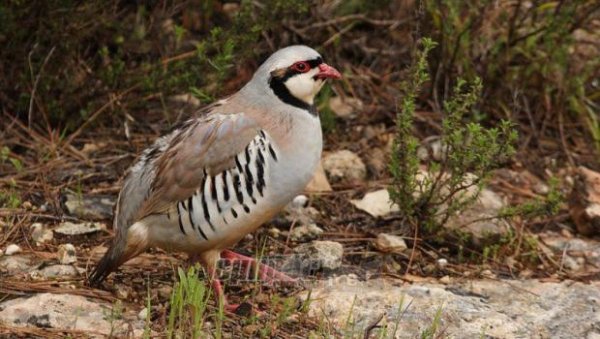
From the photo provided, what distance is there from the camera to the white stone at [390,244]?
5.30 m

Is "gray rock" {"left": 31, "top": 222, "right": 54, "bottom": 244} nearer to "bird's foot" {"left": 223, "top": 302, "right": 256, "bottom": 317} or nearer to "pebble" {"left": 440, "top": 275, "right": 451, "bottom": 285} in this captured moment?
"bird's foot" {"left": 223, "top": 302, "right": 256, "bottom": 317}

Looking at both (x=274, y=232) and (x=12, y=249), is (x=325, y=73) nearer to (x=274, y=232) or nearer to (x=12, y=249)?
(x=274, y=232)

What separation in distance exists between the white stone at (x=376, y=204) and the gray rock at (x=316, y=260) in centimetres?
66

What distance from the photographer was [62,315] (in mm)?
4285

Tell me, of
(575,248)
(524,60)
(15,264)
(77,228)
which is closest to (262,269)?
(77,228)

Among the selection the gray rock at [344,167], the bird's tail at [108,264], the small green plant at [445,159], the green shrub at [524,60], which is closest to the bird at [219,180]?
the bird's tail at [108,264]

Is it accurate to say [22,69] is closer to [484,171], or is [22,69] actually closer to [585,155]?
[484,171]

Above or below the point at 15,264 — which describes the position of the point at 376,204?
below

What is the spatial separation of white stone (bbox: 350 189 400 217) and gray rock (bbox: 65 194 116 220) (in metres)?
1.42

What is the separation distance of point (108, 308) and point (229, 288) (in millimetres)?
727

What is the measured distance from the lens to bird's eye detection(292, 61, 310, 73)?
482cm

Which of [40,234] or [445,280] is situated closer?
[445,280]

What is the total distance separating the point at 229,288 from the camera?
15.9ft

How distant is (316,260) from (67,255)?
4.11 feet
